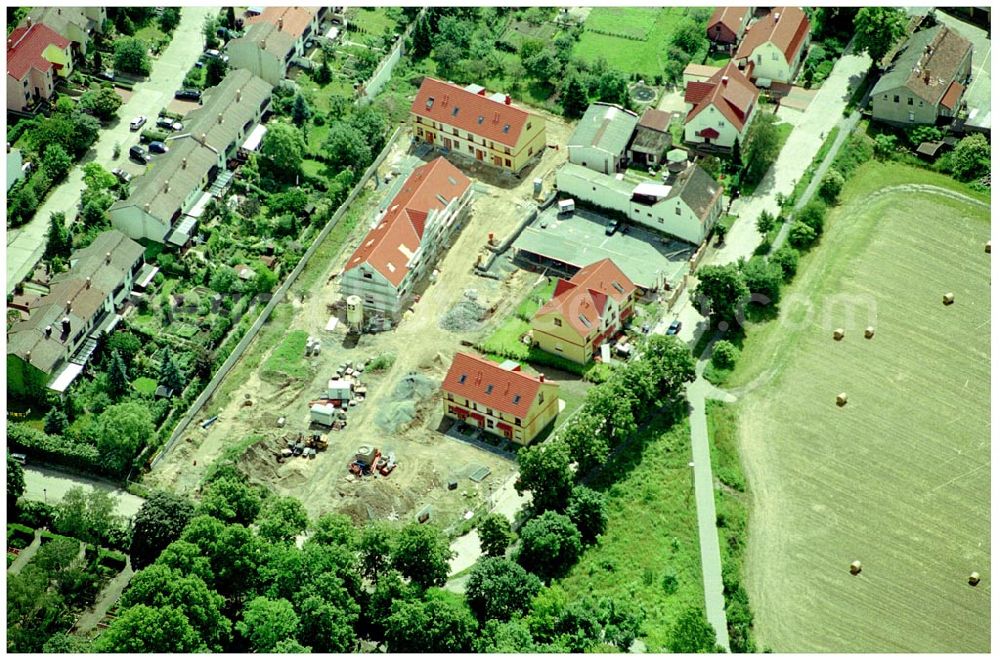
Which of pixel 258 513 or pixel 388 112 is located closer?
pixel 258 513

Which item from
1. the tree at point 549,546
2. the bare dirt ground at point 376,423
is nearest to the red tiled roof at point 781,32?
the bare dirt ground at point 376,423

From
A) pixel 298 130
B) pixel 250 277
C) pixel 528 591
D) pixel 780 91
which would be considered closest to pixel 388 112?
pixel 298 130

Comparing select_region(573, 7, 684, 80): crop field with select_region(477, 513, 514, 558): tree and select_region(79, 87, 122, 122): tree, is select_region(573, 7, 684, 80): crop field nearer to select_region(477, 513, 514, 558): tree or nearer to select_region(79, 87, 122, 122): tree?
select_region(79, 87, 122, 122): tree

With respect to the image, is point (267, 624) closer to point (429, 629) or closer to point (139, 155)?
point (429, 629)

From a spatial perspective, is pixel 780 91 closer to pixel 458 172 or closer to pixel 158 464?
pixel 458 172

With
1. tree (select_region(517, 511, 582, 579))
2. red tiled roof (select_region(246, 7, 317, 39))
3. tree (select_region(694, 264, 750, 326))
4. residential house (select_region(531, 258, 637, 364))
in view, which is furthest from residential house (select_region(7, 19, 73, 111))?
tree (select_region(517, 511, 582, 579))

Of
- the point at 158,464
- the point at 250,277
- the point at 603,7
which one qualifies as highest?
the point at 603,7

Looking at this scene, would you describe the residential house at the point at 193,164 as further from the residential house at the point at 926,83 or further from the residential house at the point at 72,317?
the residential house at the point at 926,83
